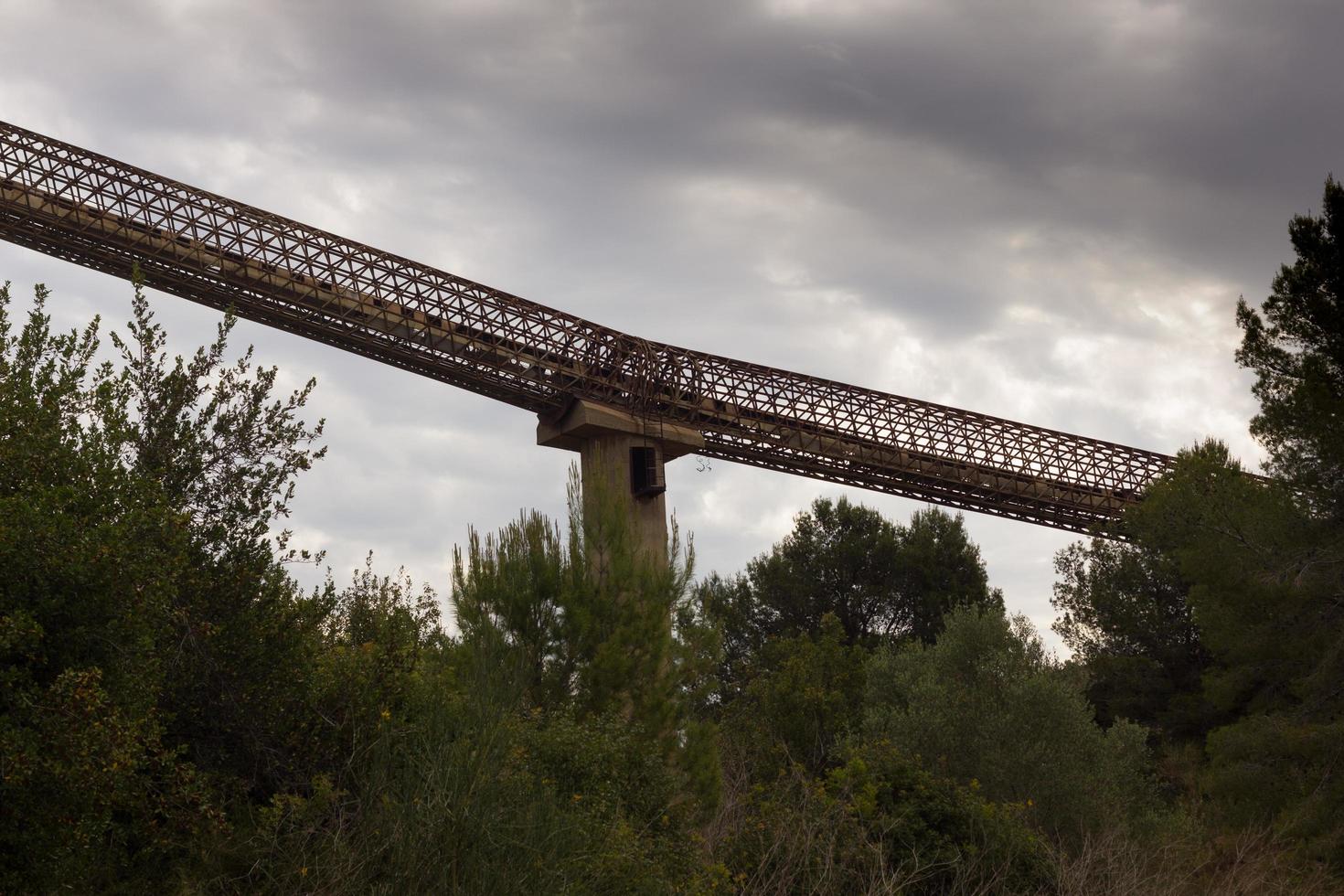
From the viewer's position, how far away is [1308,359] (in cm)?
2100

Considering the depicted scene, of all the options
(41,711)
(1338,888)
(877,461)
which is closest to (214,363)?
(41,711)

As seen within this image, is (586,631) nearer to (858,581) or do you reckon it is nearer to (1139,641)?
(1139,641)

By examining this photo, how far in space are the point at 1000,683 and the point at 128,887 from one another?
64.6ft

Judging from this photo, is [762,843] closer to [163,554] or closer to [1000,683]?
[163,554]

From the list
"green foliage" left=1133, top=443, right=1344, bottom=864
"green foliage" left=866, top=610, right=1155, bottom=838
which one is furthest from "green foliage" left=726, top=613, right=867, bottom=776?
"green foliage" left=1133, top=443, right=1344, bottom=864

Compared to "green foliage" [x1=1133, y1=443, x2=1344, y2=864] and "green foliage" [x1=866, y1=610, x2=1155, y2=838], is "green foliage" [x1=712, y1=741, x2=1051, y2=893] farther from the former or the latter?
"green foliage" [x1=1133, y1=443, x2=1344, y2=864]

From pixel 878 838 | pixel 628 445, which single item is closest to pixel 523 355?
pixel 628 445

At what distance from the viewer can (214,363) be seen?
1403 centimetres

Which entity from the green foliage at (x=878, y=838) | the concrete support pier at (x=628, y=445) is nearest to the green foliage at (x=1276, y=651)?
the green foliage at (x=878, y=838)

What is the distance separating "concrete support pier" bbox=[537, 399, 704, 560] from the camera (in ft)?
91.3

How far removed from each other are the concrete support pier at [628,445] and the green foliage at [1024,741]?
688cm

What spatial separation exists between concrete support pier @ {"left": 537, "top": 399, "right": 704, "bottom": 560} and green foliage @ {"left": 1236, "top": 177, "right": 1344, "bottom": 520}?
1237cm

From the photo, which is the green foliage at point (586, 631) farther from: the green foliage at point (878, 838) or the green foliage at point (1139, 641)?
the green foliage at point (1139, 641)

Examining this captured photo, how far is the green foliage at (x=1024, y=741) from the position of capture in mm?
22484
